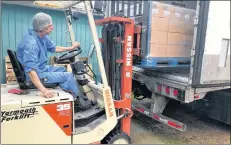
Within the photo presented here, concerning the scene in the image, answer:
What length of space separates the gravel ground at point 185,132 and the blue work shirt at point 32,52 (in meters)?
2.22

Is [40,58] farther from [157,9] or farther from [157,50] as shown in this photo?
[157,9]

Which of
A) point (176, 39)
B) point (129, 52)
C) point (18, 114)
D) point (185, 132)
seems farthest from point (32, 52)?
point (185, 132)

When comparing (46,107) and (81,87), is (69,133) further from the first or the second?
(81,87)

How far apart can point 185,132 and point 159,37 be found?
6.90ft

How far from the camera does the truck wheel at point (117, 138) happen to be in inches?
128

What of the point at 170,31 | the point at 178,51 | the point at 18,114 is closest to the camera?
the point at 18,114

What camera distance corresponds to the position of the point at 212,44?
3471mm

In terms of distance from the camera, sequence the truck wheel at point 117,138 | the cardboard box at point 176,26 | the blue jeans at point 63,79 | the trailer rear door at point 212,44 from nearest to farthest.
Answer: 1. the blue jeans at point 63,79
2. the truck wheel at point 117,138
3. the trailer rear door at point 212,44
4. the cardboard box at point 176,26

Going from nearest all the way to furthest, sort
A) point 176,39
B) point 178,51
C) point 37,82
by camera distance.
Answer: point 37,82, point 176,39, point 178,51

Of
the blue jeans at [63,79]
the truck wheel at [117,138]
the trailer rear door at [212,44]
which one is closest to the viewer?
the blue jeans at [63,79]

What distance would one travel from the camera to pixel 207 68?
139 inches

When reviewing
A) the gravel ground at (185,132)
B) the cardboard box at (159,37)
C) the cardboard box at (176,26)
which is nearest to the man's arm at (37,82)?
the cardboard box at (159,37)

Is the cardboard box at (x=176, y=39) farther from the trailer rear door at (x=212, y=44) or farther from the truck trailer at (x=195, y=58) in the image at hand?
the trailer rear door at (x=212, y=44)

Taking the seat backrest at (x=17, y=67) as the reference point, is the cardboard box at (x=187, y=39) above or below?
above
